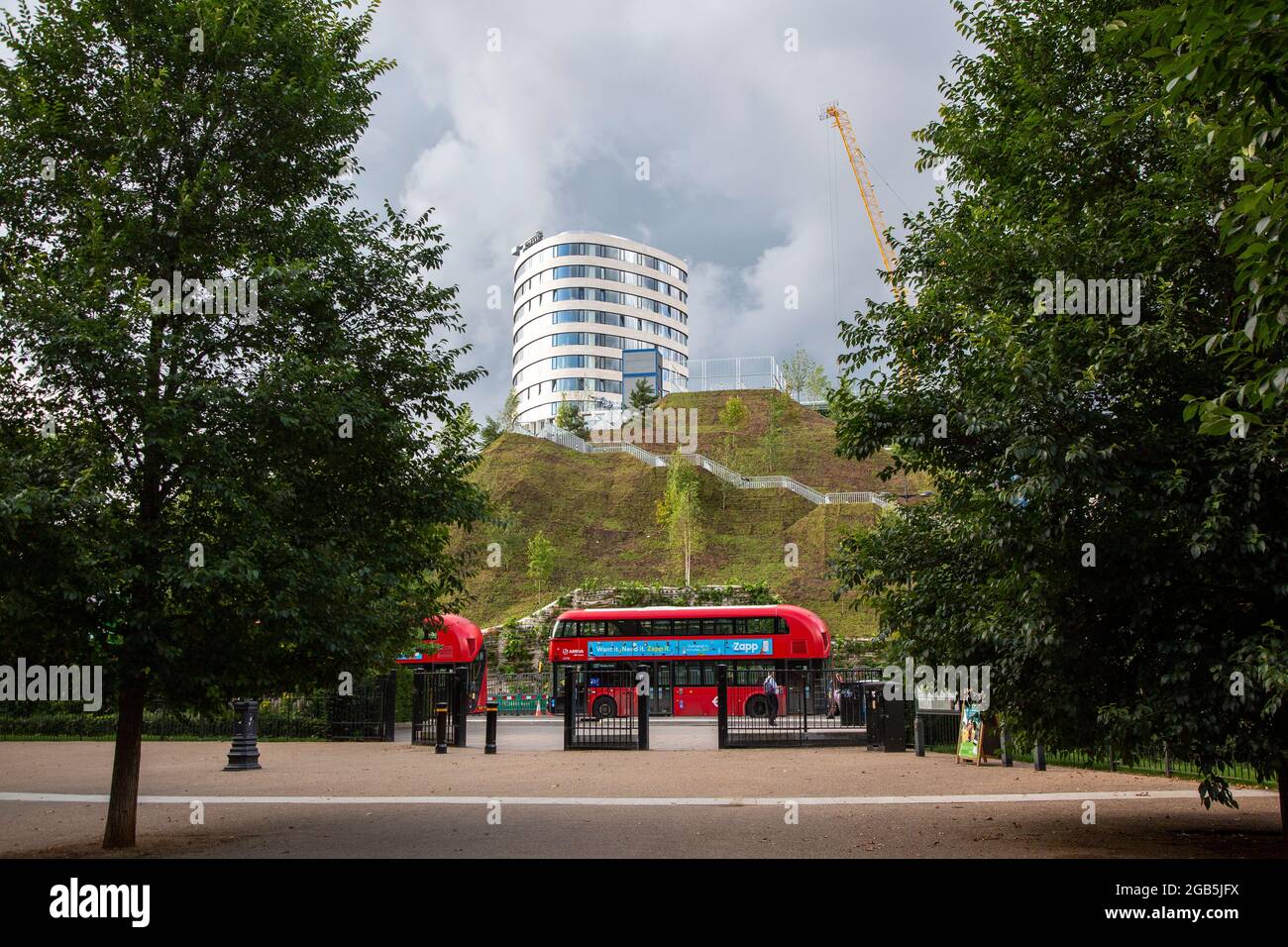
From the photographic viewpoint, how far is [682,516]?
230ft

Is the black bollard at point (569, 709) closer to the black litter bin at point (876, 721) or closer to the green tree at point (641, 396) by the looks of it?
the black litter bin at point (876, 721)

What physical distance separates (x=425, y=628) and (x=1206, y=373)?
8.92 m

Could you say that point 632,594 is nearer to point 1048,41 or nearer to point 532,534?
point 532,534

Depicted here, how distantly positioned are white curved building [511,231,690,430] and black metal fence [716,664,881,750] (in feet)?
323

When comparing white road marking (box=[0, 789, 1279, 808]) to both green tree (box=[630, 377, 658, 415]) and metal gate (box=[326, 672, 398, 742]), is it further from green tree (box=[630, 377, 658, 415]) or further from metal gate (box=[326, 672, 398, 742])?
green tree (box=[630, 377, 658, 415])

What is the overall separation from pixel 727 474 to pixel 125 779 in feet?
248

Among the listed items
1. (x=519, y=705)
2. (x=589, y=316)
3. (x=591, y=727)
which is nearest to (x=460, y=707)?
(x=591, y=727)

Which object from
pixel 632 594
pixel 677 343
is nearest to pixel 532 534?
pixel 632 594

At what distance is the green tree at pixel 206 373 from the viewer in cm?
920

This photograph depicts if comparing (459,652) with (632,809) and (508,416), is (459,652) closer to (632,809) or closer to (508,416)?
(632,809)

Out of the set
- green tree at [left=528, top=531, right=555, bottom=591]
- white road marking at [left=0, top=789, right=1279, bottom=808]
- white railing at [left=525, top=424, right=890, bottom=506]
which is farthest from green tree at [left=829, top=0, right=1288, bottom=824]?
white railing at [left=525, top=424, right=890, bottom=506]

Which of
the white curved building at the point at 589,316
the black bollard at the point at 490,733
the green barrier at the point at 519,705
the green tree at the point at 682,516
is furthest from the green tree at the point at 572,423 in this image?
the black bollard at the point at 490,733

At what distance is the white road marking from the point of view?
13.8 m
